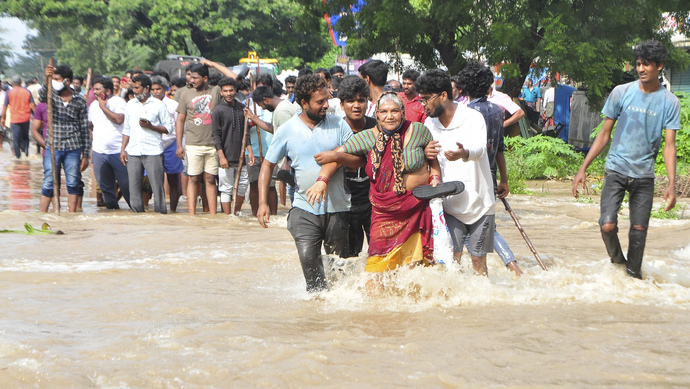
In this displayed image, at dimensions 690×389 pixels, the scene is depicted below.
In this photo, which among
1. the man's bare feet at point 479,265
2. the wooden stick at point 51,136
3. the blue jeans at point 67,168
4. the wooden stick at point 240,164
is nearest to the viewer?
the man's bare feet at point 479,265

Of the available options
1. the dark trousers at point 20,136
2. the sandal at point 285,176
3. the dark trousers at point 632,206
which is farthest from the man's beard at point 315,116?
the dark trousers at point 20,136

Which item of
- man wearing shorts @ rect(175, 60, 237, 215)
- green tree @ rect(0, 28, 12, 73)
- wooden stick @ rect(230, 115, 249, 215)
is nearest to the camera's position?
wooden stick @ rect(230, 115, 249, 215)

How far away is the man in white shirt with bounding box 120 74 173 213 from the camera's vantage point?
10.5 metres

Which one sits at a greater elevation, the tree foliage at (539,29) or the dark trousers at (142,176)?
the tree foliage at (539,29)

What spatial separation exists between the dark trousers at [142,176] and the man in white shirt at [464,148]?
5.77 m

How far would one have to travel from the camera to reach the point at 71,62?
6806 cm

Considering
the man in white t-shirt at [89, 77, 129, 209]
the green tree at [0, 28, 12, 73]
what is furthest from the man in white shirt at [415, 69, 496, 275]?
the green tree at [0, 28, 12, 73]

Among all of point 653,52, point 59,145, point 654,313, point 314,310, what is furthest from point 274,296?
point 59,145

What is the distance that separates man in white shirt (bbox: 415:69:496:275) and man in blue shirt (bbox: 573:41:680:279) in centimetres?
106

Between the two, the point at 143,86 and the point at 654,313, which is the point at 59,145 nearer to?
the point at 143,86

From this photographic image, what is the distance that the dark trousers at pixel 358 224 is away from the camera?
236 inches

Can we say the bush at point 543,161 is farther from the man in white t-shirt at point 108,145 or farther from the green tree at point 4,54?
the green tree at point 4,54

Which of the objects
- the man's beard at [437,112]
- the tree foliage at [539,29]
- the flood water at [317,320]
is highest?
the tree foliage at [539,29]

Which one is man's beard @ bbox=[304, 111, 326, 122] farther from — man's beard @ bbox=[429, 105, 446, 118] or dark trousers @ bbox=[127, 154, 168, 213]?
dark trousers @ bbox=[127, 154, 168, 213]
